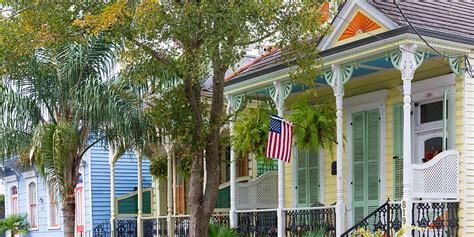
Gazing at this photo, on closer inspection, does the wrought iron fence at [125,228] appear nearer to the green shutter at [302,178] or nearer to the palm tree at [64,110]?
the palm tree at [64,110]

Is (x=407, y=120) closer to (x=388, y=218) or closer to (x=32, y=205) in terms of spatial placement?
(x=388, y=218)

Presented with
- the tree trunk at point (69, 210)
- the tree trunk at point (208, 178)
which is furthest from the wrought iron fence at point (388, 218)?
the tree trunk at point (69, 210)

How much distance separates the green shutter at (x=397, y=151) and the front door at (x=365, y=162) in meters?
0.48

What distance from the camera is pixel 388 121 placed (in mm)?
14438

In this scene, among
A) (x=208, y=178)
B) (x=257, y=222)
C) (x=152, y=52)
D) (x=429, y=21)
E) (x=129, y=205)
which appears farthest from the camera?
(x=129, y=205)

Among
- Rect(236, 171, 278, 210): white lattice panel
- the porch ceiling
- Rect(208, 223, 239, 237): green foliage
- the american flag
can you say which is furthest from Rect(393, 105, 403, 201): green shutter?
Rect(236, 171, 278, 210): white lattice panel

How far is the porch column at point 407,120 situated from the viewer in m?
11.9

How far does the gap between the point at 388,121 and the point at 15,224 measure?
17.7m

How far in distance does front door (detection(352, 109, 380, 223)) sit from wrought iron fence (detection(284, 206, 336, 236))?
122cm

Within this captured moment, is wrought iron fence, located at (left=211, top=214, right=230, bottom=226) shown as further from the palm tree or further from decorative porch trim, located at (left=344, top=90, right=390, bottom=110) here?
decorative porch trim, located at (left=344, top=90, right=390, bottom=110)

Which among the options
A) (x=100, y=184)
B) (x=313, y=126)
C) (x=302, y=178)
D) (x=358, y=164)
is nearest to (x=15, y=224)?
(x=100, y=184)

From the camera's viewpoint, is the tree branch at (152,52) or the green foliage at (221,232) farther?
the green foliage at (221,232)

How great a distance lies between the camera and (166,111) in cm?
1257

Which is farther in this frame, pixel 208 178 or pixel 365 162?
pixel 365 162
